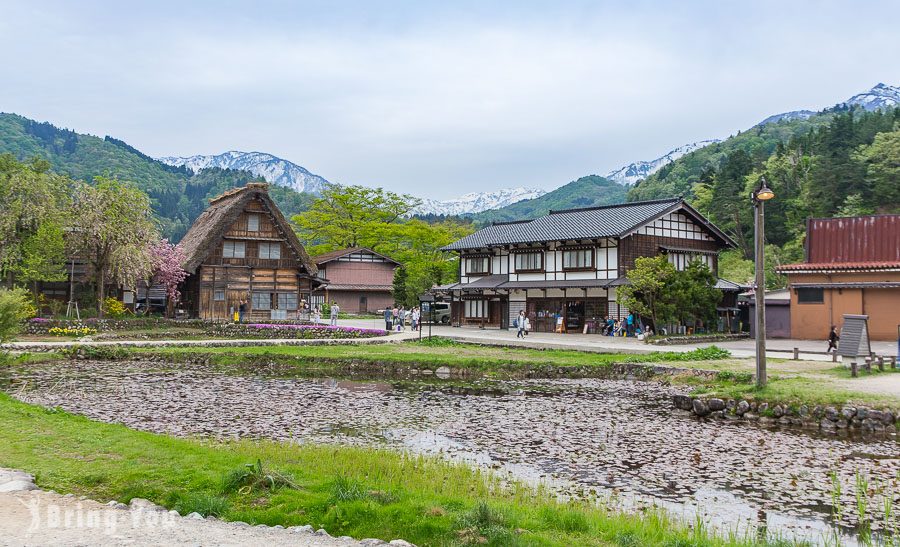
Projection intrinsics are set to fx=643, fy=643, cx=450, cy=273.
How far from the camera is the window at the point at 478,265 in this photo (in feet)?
140

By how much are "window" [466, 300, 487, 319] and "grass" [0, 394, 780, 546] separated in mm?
32368

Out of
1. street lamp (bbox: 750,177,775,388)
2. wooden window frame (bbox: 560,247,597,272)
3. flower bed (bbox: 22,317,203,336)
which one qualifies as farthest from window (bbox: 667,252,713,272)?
flower bed (bbox: 22,317,203,336)

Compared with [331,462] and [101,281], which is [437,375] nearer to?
[331,462]

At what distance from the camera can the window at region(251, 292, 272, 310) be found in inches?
1630

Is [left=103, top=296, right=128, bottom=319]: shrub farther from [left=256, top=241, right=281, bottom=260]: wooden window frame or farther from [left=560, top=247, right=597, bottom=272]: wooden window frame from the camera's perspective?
[left=560, top=247, right=597, bottom=272]: wooden window frame

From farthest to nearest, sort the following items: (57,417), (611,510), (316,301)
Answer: (316,301)
(57,417)
(611,510)

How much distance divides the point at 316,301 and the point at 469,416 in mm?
46130

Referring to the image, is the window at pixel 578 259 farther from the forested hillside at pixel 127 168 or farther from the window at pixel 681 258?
the forested hillside at pixel 127 168

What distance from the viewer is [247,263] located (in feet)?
134

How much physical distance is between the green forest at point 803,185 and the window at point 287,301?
33722 millimetres

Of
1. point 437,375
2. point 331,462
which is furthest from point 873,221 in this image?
point 331,462

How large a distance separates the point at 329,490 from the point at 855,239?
1260 inches

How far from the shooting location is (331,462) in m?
8.83

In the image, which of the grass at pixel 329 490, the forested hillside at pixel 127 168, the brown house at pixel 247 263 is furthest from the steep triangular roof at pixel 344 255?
the forested hillside at pixel 127 168
